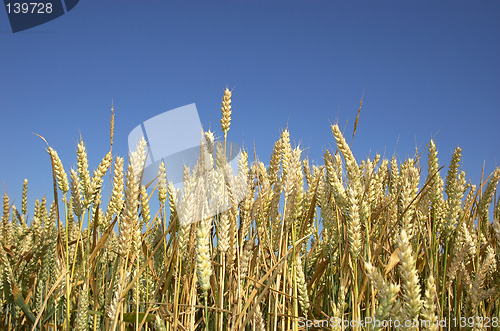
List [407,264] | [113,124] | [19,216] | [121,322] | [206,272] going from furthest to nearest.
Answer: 1. [19,216]
2. [113,124]
3. [121,322]
4. [206,272]
5. [407,264]

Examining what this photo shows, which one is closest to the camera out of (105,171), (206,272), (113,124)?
(206,272)

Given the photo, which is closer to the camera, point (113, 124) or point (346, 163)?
point (346, 163)

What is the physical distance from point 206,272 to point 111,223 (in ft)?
2.53

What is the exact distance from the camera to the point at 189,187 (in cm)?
173

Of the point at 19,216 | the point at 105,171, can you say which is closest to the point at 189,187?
the point at 105,171

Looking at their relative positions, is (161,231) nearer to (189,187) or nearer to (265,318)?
(189,187)

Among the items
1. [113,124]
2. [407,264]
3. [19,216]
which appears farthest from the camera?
[19,216]

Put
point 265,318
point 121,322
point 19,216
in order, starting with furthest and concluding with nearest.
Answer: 1. point 19,216
2. point 265,318
3. point 121,322

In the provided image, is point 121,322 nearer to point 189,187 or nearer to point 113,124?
point 189,187

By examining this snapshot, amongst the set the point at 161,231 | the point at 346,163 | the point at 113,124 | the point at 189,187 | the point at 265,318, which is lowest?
the point at 265,318

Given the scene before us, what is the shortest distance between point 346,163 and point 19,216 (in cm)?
371

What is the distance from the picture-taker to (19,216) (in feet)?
13.6

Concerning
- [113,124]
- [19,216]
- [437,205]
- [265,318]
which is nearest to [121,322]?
[265,318]

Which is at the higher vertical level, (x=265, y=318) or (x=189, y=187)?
(x=189, y=187)
